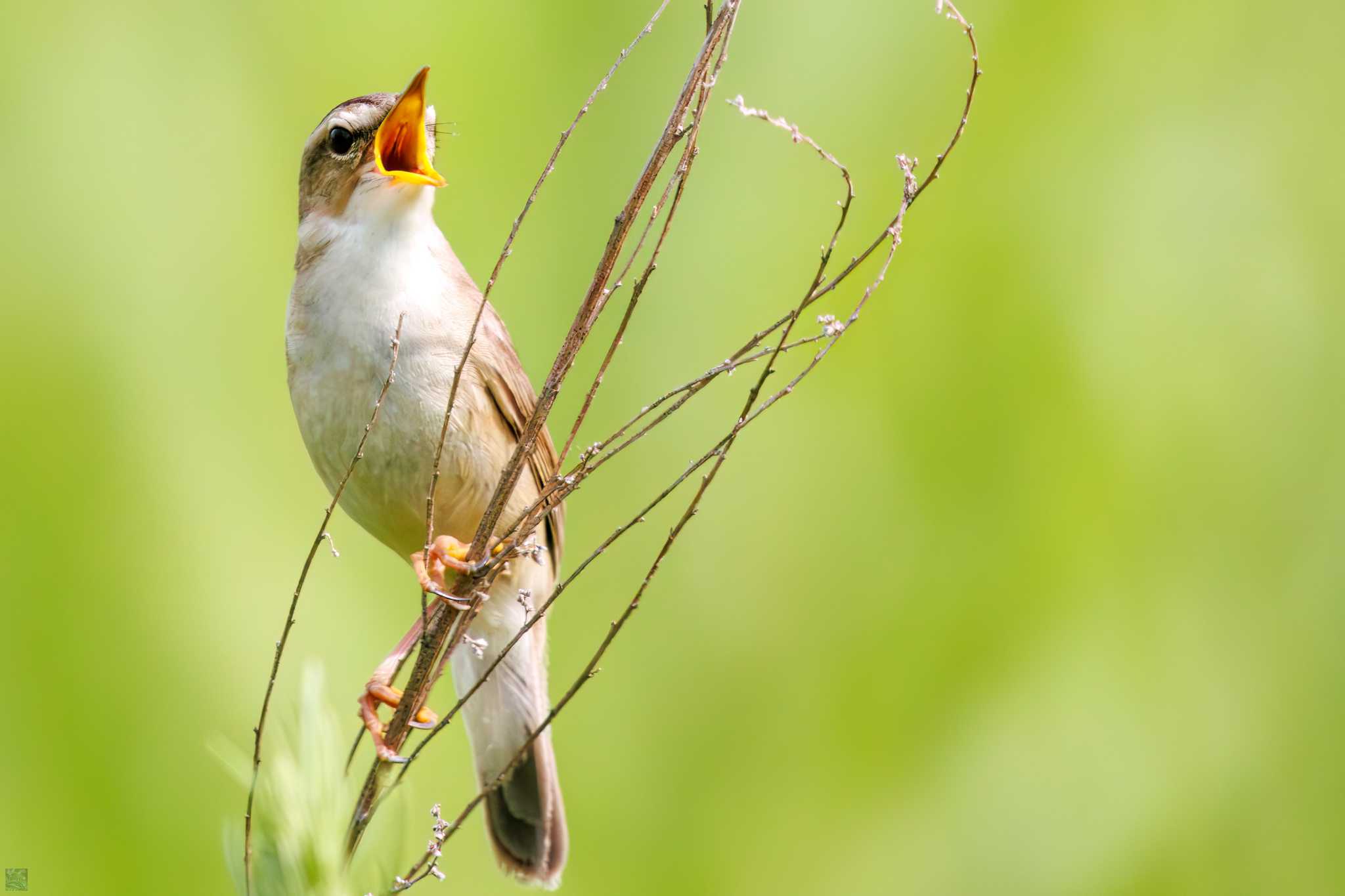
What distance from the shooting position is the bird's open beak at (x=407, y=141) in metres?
1.88

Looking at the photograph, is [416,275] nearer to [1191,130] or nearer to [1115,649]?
[1115,649]

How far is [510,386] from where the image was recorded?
215 cm

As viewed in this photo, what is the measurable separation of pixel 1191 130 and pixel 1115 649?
1.79 meters

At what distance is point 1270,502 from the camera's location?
415 centimetres

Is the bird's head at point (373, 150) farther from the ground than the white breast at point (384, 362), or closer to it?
farther from the ground

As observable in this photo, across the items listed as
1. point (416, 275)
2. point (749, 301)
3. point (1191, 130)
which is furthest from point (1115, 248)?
point (416, 275)

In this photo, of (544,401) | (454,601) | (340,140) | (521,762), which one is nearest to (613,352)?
(544,401)

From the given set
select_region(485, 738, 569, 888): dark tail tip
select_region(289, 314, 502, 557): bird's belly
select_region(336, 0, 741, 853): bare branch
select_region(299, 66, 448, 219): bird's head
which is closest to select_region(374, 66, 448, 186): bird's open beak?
select_region(299, 66, 448, 219): bird's head

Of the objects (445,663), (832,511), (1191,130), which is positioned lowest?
(445,663)

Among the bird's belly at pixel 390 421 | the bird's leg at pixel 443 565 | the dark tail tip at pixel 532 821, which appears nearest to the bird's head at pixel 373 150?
the bird's belly at pixel 390 421

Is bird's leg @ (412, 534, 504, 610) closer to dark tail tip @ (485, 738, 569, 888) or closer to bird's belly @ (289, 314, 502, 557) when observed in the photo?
bird's belly @ (289, 314, 502, 557)

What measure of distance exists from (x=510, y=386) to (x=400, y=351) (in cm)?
27

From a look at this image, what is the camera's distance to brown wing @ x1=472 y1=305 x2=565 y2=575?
211 centimetres

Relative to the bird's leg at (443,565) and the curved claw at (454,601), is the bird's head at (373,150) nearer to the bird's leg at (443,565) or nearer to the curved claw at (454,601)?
the bird's leg at (443,565)
